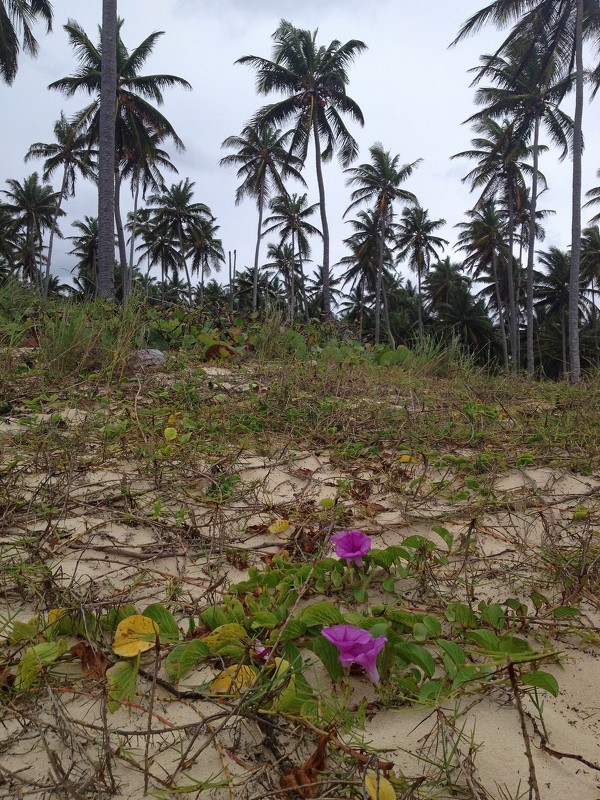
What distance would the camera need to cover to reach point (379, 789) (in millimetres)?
742

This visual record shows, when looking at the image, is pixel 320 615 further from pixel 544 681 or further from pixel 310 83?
pixel 310 83

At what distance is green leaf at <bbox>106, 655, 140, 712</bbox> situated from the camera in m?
0.98

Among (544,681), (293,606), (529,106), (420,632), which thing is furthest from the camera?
(529,106)

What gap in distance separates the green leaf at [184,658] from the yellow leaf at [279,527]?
655mm

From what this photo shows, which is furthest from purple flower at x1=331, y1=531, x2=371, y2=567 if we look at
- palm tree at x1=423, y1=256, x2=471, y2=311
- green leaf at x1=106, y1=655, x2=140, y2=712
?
palm tree at x1=423, y1=256, x2=471, y2=311

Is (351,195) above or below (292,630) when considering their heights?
above

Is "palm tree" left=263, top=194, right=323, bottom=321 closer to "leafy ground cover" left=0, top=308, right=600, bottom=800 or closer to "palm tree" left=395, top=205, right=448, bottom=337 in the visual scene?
"palm tree" left=395, top=205, right=448, bottom=337

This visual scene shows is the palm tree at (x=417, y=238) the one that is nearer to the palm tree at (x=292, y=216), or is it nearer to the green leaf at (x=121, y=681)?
the palm tree at (x=292, y=216)

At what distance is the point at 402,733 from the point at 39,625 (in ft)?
2.60

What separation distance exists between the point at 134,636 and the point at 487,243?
2883 cm

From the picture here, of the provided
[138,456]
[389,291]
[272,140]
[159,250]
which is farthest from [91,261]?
[138,456]

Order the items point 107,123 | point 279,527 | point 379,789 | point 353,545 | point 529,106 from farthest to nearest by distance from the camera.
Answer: point 529,106 → point 107,123 → point 279,527 → point 353,545 → point 379,789

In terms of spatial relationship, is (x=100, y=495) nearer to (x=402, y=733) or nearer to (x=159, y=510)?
(x=159, y=510)

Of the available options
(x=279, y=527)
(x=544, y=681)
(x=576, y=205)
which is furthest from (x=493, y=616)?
(x=576, y=205)
